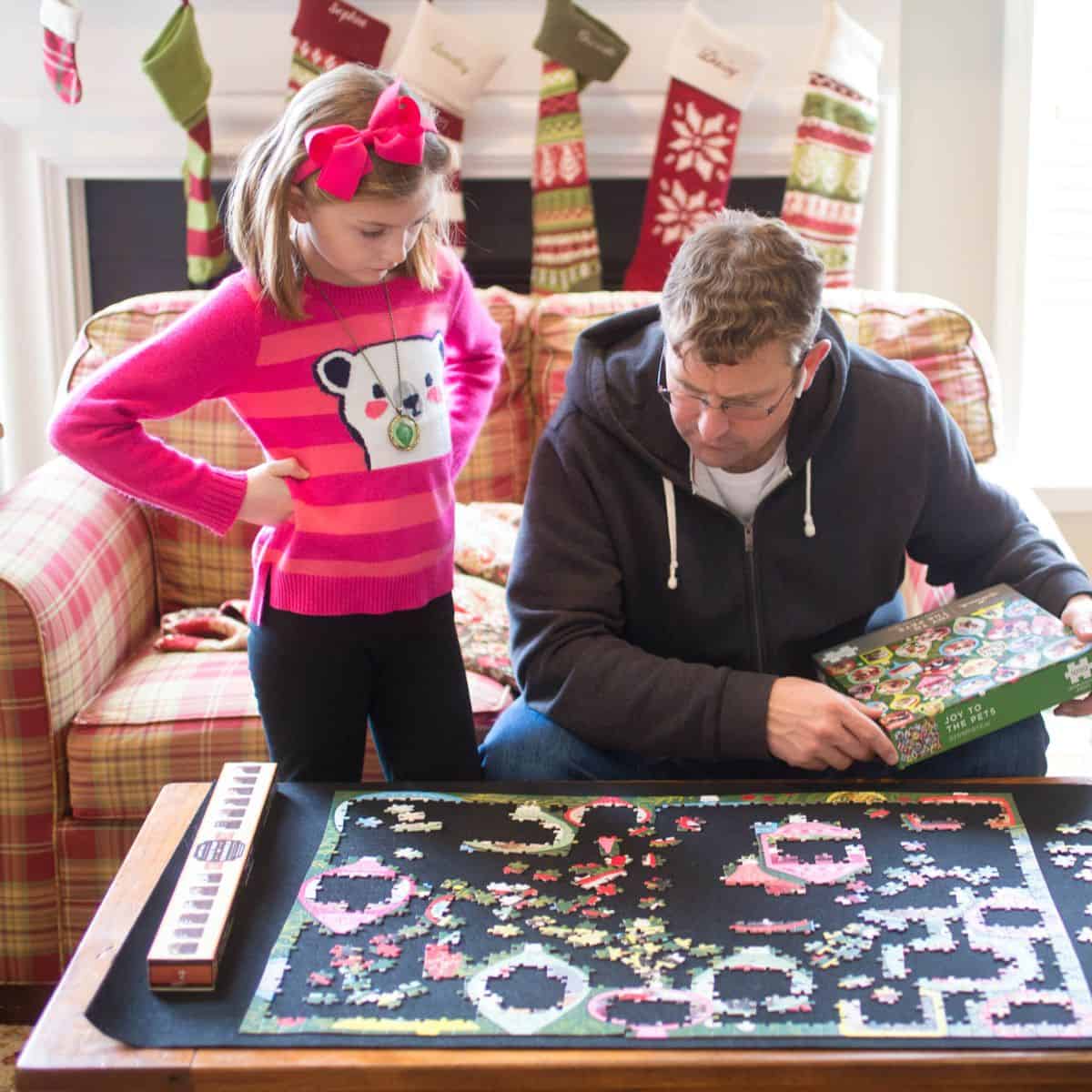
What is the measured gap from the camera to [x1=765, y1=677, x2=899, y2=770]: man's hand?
1.48 m

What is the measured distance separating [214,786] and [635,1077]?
1.94ft

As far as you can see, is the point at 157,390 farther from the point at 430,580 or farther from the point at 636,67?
the point at 636,67

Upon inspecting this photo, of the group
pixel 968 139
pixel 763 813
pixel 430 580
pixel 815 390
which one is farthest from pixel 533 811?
pixel 968 139

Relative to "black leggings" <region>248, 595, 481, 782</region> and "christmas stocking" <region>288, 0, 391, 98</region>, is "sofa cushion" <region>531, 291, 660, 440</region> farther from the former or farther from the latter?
"black leggings" <region>248, 595, 481, 782</region>

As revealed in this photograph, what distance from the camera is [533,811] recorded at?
4.68 feet

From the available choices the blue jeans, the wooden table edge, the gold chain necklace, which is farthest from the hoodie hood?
the wooden table edge

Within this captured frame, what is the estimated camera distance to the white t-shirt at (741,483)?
1.73m

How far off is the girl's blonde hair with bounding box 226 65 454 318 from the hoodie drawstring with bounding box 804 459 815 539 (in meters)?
0.56

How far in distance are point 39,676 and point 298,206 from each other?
827 millimetres

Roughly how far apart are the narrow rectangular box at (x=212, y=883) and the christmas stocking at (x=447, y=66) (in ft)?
5.34

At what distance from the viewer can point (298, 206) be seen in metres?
1.55

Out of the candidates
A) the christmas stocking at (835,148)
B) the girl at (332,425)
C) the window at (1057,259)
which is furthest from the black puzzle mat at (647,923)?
the window at (1057,259)

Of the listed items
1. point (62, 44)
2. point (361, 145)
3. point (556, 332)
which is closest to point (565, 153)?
point (556, 332)

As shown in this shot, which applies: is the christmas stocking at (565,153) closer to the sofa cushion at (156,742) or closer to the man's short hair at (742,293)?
the sofa cushion at (156,742)
